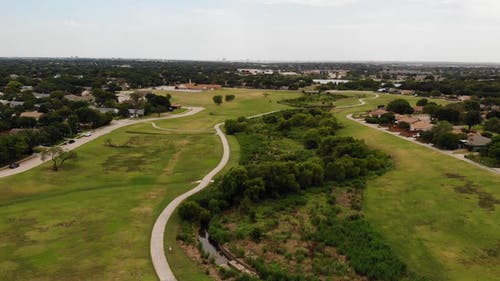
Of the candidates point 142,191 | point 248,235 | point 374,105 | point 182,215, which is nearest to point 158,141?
point 142,191

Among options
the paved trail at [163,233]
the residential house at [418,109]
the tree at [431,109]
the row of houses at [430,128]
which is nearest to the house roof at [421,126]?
the row of houses at [430,128]

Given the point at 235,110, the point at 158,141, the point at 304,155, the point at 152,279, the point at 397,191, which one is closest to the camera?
the point at 152,279

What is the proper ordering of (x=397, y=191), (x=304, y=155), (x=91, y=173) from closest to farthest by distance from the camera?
1. (x=397, y=191)
2. (x=91, y=173)
3. (x=304, y=155)

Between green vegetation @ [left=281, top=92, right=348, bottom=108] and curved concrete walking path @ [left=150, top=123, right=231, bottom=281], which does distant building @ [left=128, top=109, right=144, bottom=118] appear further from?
curved concrete walking path @ [left=150, top=123, right=231, bottom=281]

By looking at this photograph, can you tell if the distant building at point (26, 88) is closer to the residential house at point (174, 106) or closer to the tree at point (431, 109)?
the residential house at point (174, 106)

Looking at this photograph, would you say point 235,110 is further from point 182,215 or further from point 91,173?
point 182,215

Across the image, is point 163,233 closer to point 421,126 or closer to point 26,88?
point 421,126

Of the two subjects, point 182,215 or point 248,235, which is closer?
point 248,235
